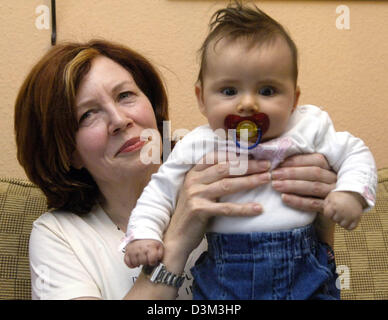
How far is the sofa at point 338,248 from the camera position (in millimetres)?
1188

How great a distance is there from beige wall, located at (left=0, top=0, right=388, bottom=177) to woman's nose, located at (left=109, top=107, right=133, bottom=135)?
2.26 ft

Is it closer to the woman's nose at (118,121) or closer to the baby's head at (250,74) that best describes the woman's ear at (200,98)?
the baby's head at (250,74)

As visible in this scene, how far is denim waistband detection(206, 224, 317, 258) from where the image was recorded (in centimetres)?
79

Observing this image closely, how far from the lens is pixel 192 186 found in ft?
2.96

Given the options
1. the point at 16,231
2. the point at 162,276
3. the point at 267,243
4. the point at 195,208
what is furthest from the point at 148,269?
the point at 16,231

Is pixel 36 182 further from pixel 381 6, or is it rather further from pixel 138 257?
pixel 381 6

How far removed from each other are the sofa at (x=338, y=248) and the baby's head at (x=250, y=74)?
63 cm

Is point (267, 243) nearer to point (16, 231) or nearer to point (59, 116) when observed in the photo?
point (59, 116)

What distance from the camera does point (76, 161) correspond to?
1.17 meters

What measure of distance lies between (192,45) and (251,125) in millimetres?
966

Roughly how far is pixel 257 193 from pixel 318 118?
202mm

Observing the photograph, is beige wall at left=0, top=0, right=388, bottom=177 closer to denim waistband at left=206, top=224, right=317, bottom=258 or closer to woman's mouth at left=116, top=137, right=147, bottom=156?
woman's mouth at left=116, top=137, right=147, bottom=156
